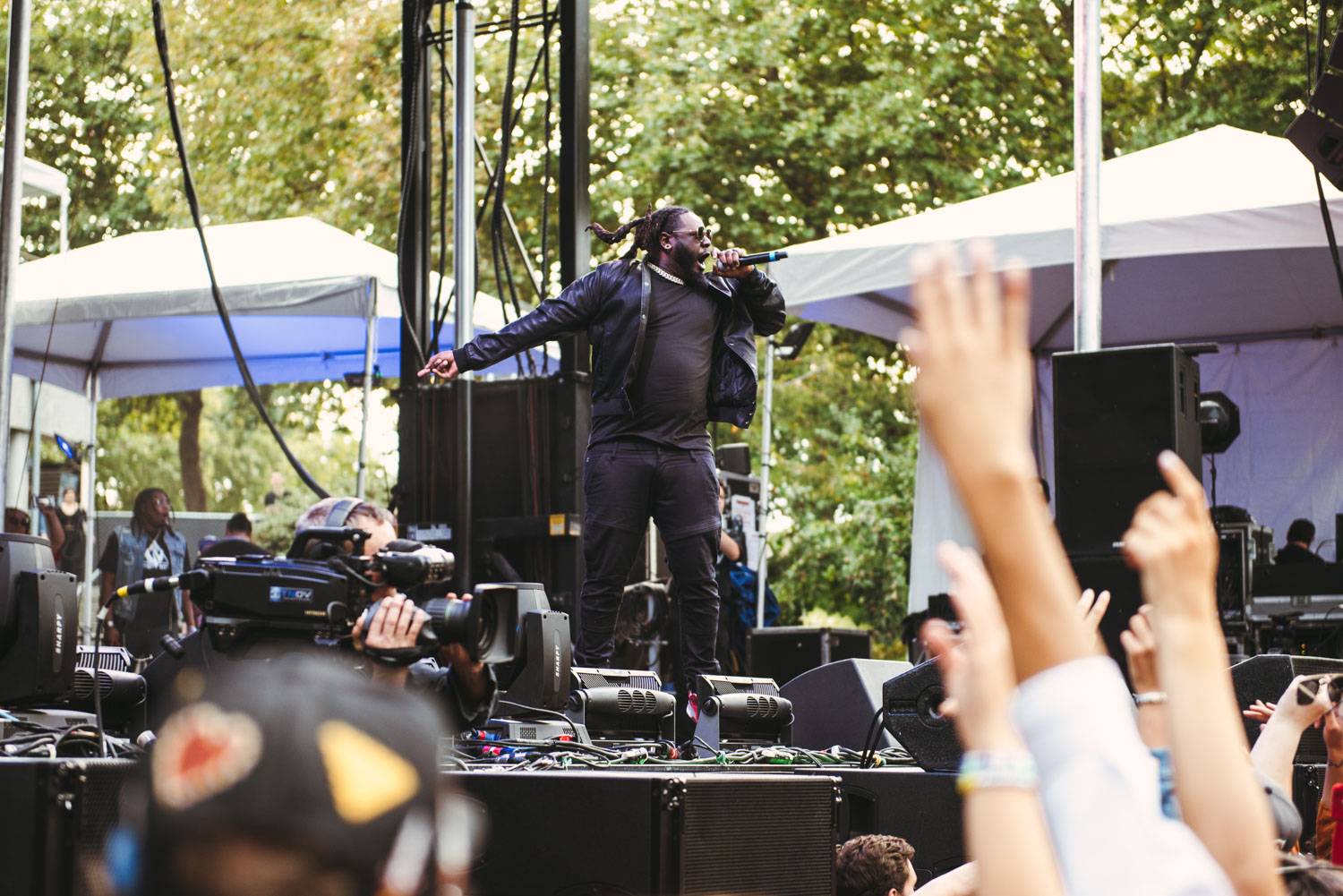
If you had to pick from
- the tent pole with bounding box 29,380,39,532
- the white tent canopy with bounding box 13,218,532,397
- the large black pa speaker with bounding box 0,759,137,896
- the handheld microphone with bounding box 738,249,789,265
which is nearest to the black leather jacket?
the handheld microphone with bounding box 738,249,789,265

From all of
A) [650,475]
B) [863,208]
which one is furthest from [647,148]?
[650,475]

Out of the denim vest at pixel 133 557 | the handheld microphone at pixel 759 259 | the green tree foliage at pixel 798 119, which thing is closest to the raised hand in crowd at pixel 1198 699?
the handheld microphone at pixel 759 259

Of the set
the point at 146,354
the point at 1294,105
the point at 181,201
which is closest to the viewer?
the point at 146,354

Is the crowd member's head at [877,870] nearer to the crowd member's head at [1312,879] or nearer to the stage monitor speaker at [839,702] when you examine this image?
the stage monitor speaker at [839,702]

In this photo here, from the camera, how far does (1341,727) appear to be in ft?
11.9

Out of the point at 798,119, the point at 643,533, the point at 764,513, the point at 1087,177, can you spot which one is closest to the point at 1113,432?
the point at 1087,177

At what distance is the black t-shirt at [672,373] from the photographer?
5520 mm

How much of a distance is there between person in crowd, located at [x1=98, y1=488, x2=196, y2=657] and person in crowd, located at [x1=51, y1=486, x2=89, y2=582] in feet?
3.93

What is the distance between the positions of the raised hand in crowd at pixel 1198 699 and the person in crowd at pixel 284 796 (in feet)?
2.29

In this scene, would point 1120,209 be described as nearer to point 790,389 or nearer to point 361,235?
point 790,389

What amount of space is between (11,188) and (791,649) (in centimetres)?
491

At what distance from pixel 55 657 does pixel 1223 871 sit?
8.38 ft

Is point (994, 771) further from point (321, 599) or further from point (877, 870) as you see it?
point (877, 870)

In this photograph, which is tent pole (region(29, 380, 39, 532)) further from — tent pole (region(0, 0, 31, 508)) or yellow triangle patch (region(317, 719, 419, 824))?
yellow triangle patch (region(317, 719, 419, 824))
